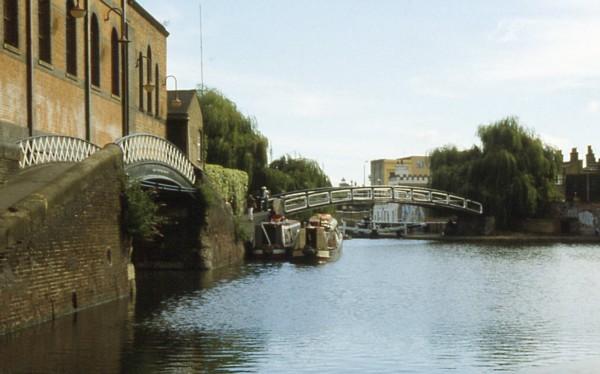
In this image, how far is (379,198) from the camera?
5622 cm

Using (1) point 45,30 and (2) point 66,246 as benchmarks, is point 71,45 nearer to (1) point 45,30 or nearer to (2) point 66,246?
(1) point 45,30

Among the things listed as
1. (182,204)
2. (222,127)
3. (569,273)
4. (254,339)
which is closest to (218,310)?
(254,339)

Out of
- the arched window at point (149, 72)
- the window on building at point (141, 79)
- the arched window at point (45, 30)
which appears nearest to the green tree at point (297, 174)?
the arched window at point (149, 72)

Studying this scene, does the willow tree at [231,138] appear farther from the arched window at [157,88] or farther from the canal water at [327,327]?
the canal water at [327,327]

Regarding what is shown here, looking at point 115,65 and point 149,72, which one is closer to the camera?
point 115,65

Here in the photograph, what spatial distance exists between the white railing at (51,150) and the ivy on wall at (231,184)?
2108 cm

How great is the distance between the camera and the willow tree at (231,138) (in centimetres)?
5162

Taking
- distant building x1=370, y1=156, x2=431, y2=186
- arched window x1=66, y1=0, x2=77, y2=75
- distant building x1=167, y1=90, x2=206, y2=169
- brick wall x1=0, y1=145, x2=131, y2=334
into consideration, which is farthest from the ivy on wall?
distant building x1=370, y1=156, x2=431, y2=186


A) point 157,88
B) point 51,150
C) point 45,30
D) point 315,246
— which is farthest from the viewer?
point 315,246

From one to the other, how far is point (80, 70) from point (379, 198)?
102 feet

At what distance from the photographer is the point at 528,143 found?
5756cm

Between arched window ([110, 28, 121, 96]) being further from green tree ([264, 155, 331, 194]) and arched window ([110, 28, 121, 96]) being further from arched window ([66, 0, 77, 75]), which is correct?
green tree ([264, 155, 331, 194])

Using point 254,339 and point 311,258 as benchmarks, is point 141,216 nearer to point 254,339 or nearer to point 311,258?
point 254,339

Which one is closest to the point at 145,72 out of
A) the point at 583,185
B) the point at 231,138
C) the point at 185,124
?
the point at 185,124
